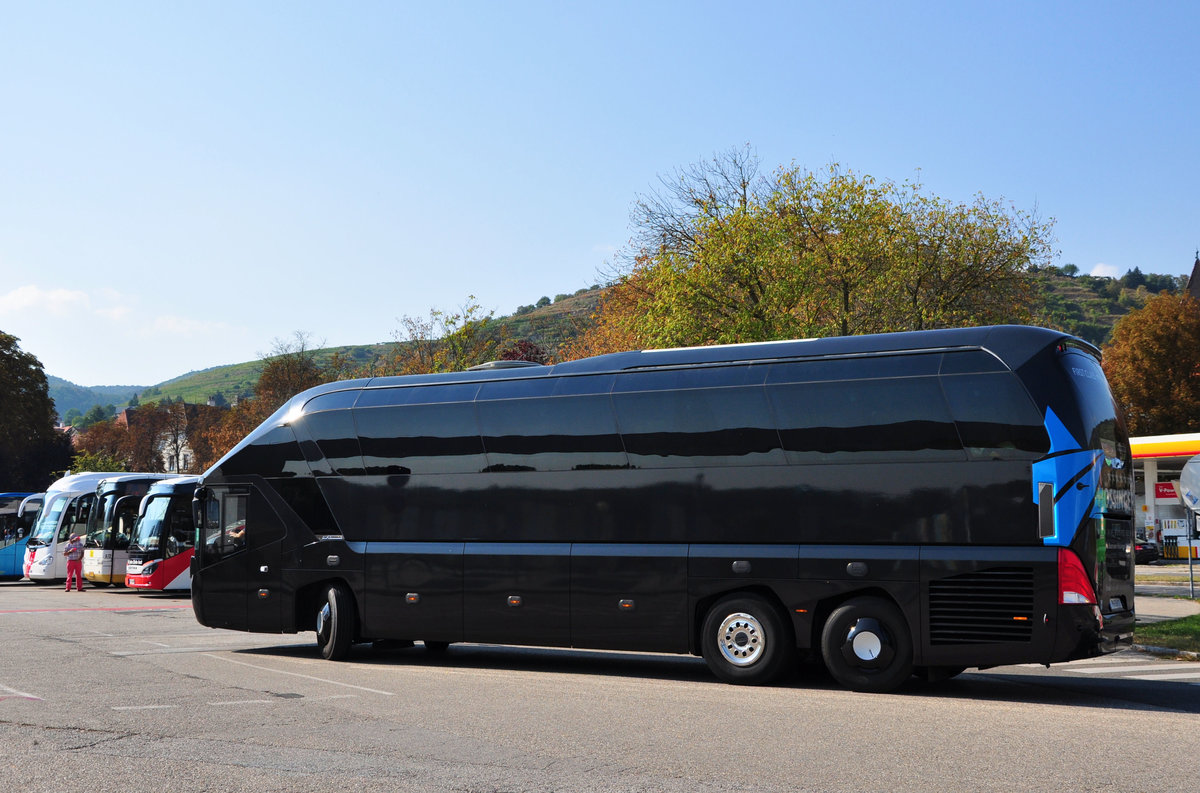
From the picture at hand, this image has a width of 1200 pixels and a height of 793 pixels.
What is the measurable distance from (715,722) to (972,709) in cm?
264

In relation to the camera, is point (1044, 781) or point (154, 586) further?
point (154, 586)

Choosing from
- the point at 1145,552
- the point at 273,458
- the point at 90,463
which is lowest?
the point at 1145,552

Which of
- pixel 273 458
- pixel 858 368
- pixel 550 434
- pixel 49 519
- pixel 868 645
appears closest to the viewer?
pixel 868 645

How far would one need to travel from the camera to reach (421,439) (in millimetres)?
15867

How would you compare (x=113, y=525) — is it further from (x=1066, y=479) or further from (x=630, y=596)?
(x=1066, y=479)

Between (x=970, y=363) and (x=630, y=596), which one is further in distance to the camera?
(x=630, y=596)

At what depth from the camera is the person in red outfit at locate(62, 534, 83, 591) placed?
115 feet

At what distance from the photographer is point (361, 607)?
16.3 metres

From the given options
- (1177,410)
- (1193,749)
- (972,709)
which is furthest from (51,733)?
(1177,410)

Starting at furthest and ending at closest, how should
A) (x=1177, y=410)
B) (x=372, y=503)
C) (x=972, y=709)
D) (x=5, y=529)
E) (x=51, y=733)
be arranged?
(x=1177, y=410) → (x=5, y=529) → (x=372, y=503) → (x=972, y=709) → (x=51, y=733)

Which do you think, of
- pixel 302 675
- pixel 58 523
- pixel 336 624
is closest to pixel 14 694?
pixel 302 675

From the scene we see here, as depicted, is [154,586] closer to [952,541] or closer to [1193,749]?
[952,541]

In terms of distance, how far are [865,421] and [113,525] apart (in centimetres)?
2892

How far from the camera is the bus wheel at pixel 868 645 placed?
40.5ft
